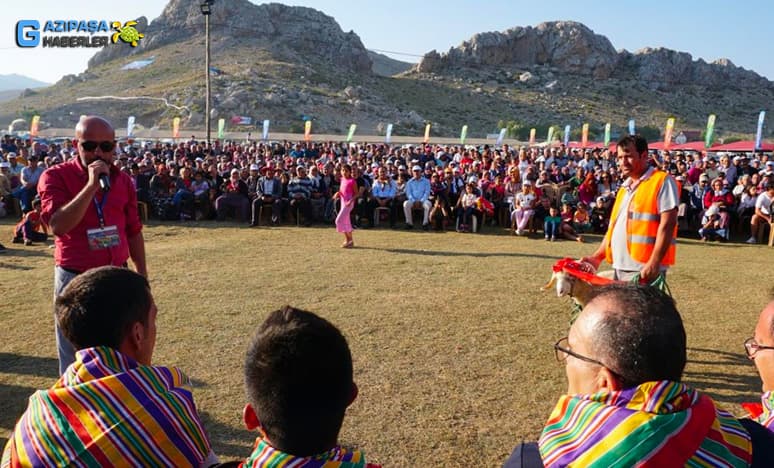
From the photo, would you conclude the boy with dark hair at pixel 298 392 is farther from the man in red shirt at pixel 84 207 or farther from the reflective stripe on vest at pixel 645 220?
the reflective stripe on vest at pixel 645 220

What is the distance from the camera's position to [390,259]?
9.51m

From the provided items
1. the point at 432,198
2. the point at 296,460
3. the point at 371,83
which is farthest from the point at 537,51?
the point at 296,460

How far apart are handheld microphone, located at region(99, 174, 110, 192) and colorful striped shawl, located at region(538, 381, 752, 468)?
2.77 m

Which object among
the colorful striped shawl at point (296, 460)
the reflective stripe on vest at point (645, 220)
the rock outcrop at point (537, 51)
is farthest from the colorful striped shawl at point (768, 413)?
the rock outcrop at point (537, 51)

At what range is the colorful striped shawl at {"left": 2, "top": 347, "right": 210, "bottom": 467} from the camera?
5.23ft

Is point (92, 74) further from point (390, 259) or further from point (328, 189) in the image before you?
point (390, 259)

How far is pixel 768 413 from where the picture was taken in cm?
177

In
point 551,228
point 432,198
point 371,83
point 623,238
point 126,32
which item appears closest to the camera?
point 623,238

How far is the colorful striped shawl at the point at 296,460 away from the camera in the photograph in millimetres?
1386

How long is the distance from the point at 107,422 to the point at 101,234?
197cm

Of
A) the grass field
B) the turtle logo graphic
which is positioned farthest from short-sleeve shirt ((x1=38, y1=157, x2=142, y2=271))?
the turtle logo graphic

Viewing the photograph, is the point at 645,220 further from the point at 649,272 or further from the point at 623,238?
the point at 649,272

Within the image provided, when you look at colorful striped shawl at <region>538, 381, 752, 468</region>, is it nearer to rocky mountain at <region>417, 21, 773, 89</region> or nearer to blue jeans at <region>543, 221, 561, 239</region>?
blue jeans at <region>543, 221, 561, 239</region>

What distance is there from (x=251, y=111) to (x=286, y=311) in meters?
60.0
